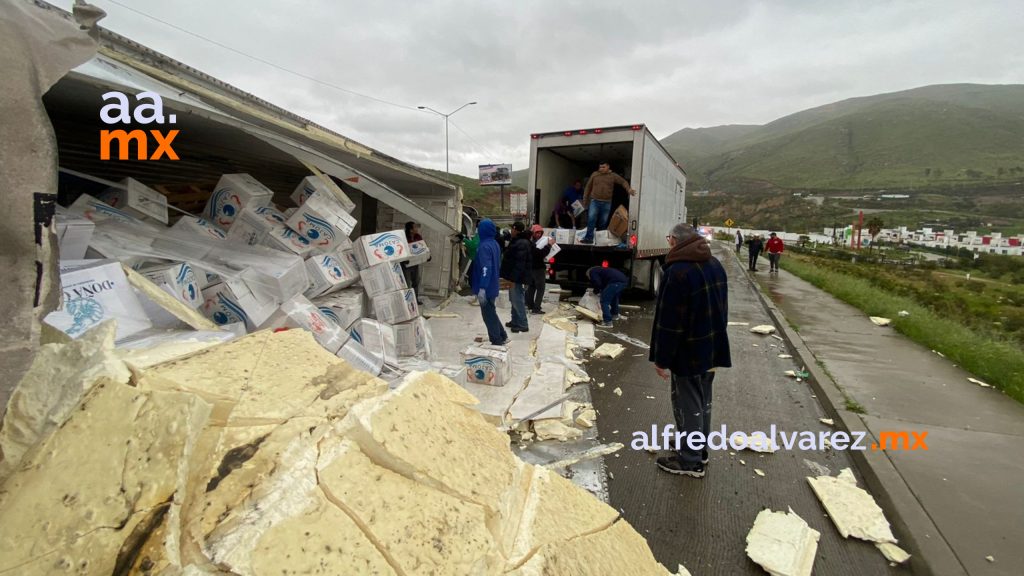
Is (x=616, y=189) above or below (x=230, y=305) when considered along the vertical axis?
above

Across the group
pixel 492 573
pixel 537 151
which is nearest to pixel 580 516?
pixel 492 573

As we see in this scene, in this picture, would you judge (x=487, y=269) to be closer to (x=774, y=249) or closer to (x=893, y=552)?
(x=893, y=552)

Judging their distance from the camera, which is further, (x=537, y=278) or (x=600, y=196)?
(x=600, y=196)

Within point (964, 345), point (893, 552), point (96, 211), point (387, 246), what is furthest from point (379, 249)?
point (964, 345)

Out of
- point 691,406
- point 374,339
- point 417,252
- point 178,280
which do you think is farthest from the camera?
point 417,252

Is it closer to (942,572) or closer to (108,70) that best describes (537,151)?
(108,70)

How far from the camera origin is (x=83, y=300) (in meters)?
2.70

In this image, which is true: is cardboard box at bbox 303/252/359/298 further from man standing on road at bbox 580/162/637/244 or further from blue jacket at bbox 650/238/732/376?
man standing on road at bbox 580/162/637/244

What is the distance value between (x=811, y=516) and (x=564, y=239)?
6549mm

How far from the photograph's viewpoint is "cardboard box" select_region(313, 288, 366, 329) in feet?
15.5

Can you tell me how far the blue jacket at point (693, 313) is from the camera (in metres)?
3.08

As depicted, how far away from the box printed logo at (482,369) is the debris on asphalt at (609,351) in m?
1.87

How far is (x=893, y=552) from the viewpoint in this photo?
253 centimetres

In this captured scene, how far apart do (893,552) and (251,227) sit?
563 cm
